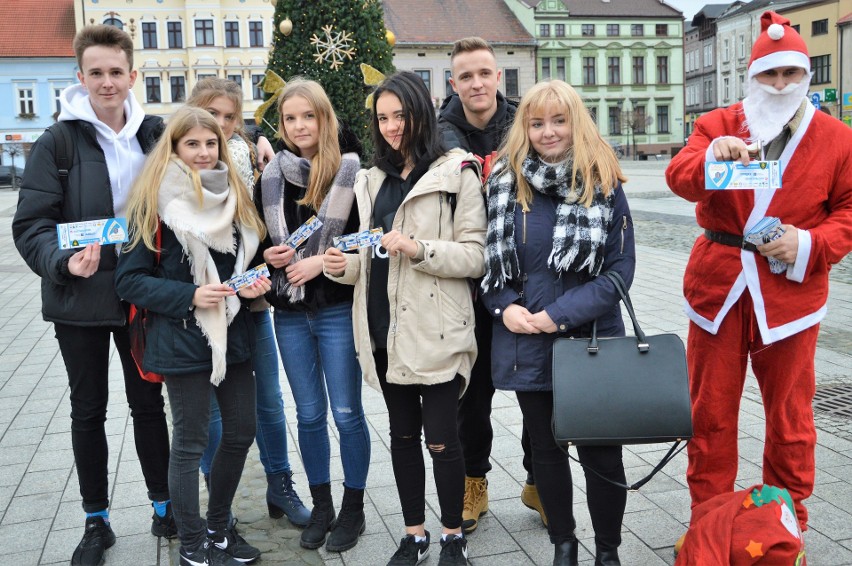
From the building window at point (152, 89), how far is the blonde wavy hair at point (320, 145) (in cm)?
5076

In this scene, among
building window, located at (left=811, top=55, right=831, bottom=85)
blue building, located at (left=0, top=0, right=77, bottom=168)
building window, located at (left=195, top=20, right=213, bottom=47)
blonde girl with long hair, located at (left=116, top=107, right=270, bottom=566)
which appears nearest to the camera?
blonde girl with long hair, located at (left=116, top=107, right=270, bottom=566)

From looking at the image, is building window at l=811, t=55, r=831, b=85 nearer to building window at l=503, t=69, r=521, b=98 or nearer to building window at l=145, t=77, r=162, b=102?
building window at l=503, t=69, r=521, b=98

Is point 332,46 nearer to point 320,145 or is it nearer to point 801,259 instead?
point 320,145

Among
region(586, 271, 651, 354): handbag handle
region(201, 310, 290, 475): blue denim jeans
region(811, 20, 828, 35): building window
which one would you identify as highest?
region(811, 20, 828, 35): building window

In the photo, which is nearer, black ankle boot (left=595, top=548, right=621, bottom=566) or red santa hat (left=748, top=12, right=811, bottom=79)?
red santa hat (left=748, top=12, right=811, bottom=79)

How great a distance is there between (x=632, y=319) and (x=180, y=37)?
52696 mm

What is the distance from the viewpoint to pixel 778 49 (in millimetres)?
3119

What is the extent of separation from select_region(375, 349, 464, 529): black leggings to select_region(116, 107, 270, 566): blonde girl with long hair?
610 mm

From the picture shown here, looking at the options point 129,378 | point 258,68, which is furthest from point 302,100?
point 258,68

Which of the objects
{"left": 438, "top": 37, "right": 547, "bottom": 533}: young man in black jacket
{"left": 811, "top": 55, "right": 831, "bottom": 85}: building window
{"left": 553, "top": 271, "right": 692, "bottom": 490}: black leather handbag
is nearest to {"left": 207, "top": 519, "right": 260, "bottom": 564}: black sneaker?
{"left": 438, "top": 37, "right": 547, "bottom": 533}: young man in black jacket

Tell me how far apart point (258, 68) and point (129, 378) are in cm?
5118

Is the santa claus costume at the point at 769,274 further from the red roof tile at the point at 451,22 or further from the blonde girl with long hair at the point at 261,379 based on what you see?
the red roof tile at the point at 451,22

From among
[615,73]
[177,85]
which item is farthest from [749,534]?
[615,73]

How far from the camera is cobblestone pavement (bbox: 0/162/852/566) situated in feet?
11.7
